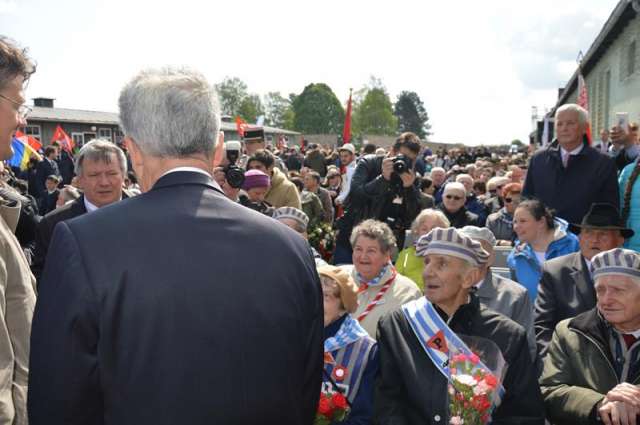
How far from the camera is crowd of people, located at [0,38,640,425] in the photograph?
1530 millimetres

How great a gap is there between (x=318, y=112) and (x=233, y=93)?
1398 centimetres

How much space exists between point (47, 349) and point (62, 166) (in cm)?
1808

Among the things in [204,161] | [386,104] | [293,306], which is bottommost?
[293,306]

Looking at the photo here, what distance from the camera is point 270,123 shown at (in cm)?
11131

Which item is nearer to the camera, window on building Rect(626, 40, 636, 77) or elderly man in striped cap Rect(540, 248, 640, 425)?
elderly man in striped cap Rect(540, 248, 640, 425)

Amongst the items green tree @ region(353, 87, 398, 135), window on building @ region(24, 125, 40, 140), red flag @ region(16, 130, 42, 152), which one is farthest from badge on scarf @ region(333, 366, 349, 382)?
green tree @ region(353, 87, 398, 135)

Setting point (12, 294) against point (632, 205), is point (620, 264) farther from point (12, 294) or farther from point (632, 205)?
point (12, 294)

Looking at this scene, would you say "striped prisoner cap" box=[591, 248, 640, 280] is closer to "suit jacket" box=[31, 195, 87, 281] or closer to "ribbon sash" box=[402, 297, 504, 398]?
"ribbon sash" box=[402, 297, 504, 398]

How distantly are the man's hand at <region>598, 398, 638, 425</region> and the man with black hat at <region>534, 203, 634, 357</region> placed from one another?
0.88 m

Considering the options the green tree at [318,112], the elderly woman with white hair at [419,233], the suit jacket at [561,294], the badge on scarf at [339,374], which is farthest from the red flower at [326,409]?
the green tree at [318,112]

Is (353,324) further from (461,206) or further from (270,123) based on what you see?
(270,123)

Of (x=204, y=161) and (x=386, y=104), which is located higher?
(x=386, y=104)

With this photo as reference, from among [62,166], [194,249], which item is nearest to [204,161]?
[194,249]

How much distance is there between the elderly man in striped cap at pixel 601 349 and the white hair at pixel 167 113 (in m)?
2.67
